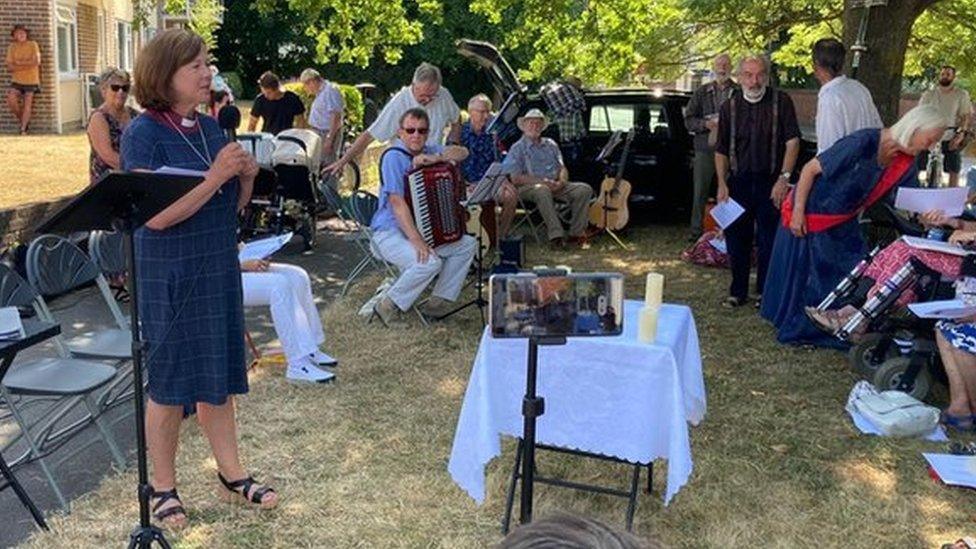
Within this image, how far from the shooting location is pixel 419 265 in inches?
255

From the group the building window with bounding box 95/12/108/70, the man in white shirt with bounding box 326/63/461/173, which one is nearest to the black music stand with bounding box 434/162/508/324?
the man in white shirt with bounding box 326/63/461/173

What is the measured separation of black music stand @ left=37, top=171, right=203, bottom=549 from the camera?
9.38 ft

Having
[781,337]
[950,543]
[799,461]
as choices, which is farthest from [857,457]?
[781,337]

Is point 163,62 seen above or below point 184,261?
above

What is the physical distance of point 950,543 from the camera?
3.54 m

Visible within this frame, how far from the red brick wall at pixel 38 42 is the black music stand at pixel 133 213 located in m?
14.0

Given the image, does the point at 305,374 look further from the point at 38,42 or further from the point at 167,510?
the point at 38,42

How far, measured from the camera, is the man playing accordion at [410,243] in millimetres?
6348

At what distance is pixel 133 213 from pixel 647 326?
1.82 metres

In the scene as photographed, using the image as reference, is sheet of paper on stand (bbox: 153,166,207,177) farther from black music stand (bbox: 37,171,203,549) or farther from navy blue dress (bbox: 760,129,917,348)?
navy blue dress (bbox: 760,129,917,348)

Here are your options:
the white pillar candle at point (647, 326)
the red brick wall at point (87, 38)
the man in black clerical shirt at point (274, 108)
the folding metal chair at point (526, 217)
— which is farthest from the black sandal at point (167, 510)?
the red brick wall at point (87, 38)

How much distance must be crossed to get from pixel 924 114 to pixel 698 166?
4.55 meters

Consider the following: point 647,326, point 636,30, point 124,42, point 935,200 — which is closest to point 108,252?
point 647,326

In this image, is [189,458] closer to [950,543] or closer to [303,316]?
[303,316]
